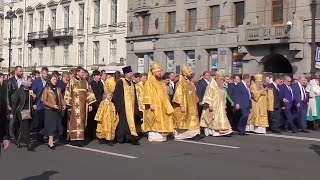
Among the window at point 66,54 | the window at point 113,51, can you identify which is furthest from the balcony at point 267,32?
the window at point 66,54

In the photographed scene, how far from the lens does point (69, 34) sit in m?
52.7

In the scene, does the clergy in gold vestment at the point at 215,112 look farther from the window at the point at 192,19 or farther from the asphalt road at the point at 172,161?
the window at the point at 192,19

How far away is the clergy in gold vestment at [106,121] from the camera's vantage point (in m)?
13.7

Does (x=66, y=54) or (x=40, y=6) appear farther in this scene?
(x=40, y=6)

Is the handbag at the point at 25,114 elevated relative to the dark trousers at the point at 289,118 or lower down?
elevated

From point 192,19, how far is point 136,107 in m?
26.1

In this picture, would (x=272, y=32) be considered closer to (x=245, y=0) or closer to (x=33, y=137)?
(x=245, y=0)

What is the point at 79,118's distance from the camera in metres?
13.3

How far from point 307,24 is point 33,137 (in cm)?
2070

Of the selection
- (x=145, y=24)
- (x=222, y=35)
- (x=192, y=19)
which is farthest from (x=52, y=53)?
(x=222, y=35)

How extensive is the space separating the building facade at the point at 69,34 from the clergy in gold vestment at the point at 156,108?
3182 cm

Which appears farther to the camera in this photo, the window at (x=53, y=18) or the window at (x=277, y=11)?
the window at (x=53, y=18)

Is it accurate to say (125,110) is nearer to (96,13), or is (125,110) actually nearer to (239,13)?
(239,13)

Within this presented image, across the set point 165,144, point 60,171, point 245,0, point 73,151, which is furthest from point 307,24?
point 60,171
